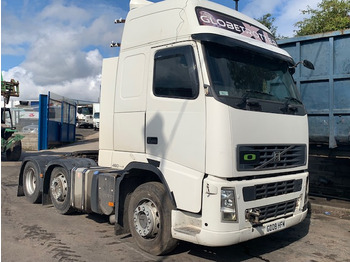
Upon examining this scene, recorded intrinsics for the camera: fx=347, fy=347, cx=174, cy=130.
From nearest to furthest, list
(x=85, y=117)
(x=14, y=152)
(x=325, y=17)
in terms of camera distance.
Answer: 1. (x=325, y=17)
2. (x=14, y=152)
3. (x=85, y=117)

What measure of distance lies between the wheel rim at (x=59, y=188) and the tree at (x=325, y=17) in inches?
335

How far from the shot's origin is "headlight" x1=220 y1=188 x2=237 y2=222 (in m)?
3.91

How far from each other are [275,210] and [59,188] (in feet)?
13.2

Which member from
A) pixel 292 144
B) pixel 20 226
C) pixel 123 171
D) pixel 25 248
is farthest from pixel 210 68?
pixel 20 226

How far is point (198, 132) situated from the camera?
4.09m

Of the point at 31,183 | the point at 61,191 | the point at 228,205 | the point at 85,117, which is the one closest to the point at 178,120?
the point at 228,205

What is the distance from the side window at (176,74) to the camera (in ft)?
13.8

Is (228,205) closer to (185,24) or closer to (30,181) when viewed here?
(185,24)

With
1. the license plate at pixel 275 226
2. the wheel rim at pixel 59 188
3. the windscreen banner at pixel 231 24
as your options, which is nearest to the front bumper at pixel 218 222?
the license plate at pixel 275 226

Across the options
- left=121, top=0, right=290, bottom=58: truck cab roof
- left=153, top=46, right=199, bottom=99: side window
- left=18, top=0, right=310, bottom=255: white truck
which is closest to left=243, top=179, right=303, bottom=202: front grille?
left=18, top=0, right=310, bottom=255: white truck

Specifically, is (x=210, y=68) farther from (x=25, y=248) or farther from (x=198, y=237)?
(x=25, y=248)

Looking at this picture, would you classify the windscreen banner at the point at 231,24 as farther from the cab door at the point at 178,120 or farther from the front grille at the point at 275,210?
the front grille at the point at 275,210

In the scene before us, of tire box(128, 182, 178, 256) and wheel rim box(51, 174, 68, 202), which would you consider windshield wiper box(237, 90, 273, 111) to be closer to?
tire box(128, 182, 178, 256)

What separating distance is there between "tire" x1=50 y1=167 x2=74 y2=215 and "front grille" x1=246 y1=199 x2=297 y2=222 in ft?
11.7
